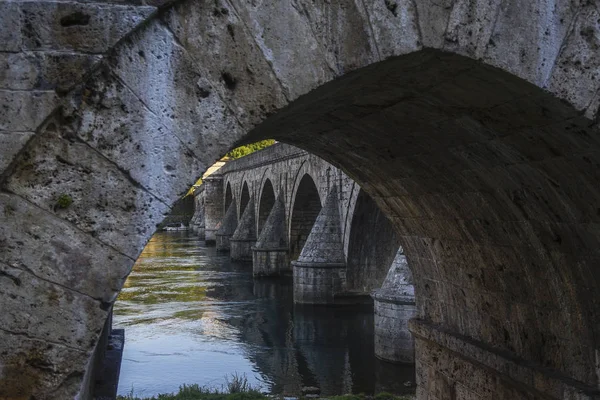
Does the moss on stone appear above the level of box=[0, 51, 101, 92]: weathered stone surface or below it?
below

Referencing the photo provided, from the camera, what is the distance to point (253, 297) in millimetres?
17844

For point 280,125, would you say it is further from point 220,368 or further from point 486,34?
point 220,368

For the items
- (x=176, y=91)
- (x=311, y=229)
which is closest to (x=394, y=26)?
(x=176, y=91)

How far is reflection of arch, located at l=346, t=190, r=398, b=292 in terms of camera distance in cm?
1505

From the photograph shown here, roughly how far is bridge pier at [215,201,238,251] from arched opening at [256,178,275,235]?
4.94 metres

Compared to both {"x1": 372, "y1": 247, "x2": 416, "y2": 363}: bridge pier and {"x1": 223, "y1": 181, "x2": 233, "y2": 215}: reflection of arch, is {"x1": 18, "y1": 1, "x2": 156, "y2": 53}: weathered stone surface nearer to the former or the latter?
{"x1": 372, "y1": 247, "x2": 416, "y2": 363}: bridge pier

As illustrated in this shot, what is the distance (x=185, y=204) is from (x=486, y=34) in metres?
60.4

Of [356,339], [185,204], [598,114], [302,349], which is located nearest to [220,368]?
[302,349]

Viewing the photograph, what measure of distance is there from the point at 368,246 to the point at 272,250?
6883 mm

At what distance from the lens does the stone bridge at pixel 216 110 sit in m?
2.30

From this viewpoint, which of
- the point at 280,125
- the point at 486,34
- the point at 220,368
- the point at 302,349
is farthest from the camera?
the point at 302,349

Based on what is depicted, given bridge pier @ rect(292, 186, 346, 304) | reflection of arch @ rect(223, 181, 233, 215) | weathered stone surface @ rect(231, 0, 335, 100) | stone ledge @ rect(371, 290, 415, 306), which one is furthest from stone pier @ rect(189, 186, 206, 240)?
weathered stone surface @ rect(231, 0, 335, 100)

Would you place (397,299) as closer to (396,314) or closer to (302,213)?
(396,314)

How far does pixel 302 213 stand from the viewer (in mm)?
21625
